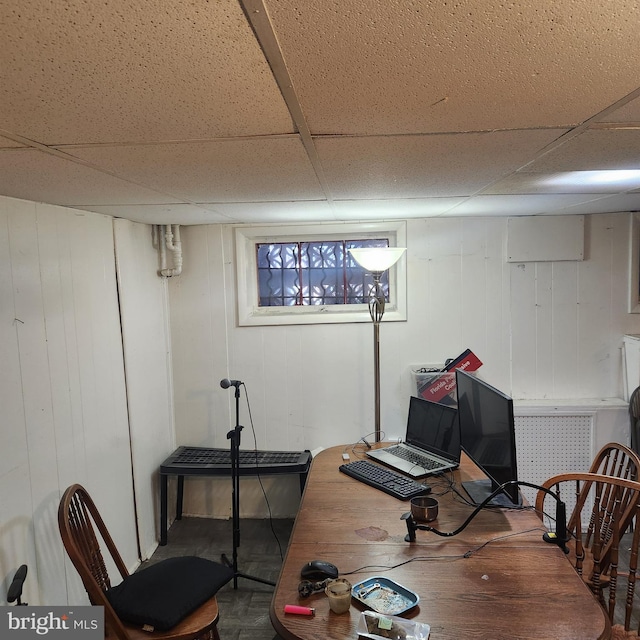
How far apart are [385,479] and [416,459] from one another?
301 millimetres

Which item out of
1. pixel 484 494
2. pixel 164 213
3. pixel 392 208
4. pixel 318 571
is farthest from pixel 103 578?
pixel 392 208

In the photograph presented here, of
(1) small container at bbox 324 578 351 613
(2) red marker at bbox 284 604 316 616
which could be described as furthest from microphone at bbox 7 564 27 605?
(1) small container at bbox 324 578 351 613

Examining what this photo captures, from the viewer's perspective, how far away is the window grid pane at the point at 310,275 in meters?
3.52

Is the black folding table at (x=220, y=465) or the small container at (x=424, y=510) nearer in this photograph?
the small container at (x=424, y=510)

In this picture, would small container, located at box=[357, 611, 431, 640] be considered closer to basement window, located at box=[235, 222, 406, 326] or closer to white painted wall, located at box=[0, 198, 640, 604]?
white painted wall, located at box=[0, 198, 640, 604]

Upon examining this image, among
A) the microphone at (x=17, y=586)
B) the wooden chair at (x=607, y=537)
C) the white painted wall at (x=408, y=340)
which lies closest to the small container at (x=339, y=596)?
the wooden chair at (x=607, y=537)

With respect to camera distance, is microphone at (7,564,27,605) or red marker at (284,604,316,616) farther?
microphone at (7,564,27,605)

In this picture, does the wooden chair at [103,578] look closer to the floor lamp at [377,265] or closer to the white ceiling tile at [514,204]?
the floor lamp at [377,265]

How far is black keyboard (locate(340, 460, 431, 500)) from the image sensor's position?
2.12 meters

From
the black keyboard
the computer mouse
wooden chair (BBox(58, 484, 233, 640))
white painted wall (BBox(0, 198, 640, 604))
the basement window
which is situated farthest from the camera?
the basement window

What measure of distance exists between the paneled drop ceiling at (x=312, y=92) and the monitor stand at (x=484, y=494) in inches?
51.5

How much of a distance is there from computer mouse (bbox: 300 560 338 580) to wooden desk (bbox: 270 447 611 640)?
4cm

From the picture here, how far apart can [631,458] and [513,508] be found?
56 centimetres

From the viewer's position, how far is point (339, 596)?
1.36 m
